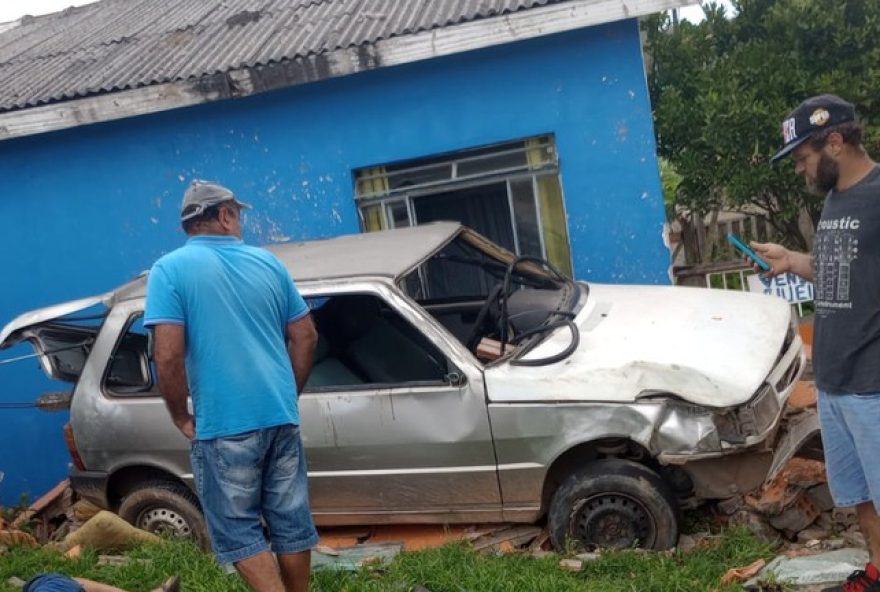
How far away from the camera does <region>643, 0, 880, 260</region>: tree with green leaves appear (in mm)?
6688

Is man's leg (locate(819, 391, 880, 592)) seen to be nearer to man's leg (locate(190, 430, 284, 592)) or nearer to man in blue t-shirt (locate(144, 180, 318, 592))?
man in blue t-shirt (locate(144, 180, 318, 592))

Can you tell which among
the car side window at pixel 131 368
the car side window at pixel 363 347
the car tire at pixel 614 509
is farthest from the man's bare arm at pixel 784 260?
the car side window at pixel 131 368

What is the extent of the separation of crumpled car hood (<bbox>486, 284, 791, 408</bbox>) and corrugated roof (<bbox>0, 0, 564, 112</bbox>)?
240 centimetres

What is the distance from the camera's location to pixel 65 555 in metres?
4.91

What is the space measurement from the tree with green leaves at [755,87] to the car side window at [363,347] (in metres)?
3.26

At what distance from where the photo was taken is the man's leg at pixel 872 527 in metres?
3.38

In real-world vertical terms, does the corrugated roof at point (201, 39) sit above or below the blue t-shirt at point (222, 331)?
above

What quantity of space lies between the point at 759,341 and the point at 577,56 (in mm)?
2689

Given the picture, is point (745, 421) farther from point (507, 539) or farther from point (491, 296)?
point (491, 296)

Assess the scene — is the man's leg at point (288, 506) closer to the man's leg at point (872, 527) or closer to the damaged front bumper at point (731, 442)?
the damaged front bumper at point (731, 442)

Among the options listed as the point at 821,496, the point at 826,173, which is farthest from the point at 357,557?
the point at 826,173

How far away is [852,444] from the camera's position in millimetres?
3316

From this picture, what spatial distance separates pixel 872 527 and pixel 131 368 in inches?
156

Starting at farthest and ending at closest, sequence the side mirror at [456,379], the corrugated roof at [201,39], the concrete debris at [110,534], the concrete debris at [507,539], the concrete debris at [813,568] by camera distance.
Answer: the corrugated roof at [201,39]
the concrete debris at [110,534]
the concrete debris at [507,539]
the side mirror at [456,379]
the concrete debris at [813,568]
